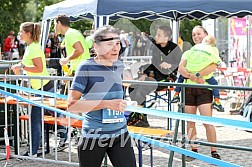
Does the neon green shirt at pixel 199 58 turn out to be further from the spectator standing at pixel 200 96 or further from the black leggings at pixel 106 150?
the black leggings at pixel 106 150

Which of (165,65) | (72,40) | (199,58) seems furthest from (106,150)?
(165,65)

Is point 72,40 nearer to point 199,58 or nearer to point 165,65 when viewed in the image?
point 199,58

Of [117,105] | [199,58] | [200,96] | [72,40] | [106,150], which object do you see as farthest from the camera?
[72,40]

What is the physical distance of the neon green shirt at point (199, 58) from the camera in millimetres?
7109

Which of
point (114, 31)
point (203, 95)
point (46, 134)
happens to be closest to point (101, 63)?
point (114, 31)

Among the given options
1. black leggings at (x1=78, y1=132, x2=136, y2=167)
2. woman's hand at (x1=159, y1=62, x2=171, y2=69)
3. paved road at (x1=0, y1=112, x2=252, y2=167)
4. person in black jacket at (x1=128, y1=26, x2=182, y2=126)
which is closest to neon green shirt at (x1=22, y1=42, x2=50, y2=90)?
paved road at (x1=0, y1=112, x2=252, y2=167)

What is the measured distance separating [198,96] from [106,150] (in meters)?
2.89

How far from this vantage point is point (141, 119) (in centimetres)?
861

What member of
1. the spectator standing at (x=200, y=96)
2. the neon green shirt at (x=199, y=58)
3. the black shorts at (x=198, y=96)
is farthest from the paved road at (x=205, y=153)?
the neon green shirt at (x=199, y=58)

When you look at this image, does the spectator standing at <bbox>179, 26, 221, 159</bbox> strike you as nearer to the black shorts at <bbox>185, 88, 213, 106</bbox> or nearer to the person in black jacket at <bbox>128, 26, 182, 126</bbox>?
the black shorts at <bbox>185, 88, 213, 106</bbox>

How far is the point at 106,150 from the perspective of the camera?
4.34 m

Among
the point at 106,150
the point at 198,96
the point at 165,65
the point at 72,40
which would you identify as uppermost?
the point at 72,40

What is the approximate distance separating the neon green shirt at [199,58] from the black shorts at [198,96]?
291 mm

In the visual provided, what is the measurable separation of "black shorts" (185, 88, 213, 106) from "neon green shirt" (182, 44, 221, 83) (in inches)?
11.5
